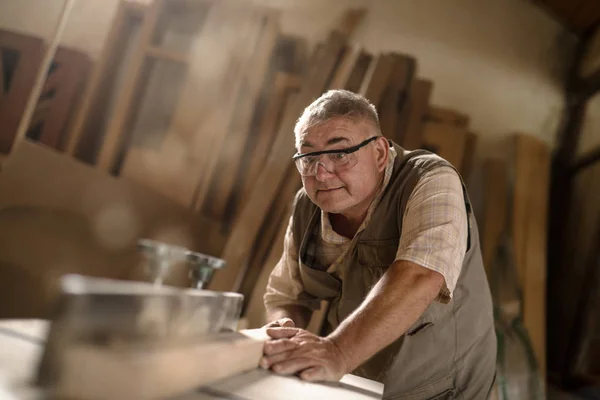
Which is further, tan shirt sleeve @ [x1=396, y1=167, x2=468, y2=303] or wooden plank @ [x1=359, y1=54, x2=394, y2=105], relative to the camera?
wooden plank @ [x1=359, y1=54, x2=394, y2=105]

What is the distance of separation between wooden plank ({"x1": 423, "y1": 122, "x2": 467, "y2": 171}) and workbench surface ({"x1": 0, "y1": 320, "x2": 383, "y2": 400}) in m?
2.06

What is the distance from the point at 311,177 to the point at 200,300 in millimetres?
916

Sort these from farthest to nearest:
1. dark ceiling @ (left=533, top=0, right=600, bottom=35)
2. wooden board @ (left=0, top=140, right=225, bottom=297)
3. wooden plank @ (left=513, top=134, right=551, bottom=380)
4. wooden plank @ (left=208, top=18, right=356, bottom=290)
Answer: dark ceiling @ (left=533, top=0, right=600, bottom=35)
wooden plank @ (left=513, top=134, right=551, bottom=380)
wooden plank @ (left=208, top=18, right=356, bottom=290)
wooden board @ (left=0, top=140, right=225, bottom=297)

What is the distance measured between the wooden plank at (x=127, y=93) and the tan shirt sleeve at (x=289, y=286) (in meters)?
1.41

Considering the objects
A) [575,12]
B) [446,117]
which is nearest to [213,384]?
[446,117]

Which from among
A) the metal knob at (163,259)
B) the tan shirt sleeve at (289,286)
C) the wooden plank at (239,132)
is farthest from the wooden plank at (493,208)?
the metal knob at (163,259)

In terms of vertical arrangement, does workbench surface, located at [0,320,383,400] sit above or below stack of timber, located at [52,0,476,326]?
below

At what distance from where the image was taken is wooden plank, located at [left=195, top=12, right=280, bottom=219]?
2.92m

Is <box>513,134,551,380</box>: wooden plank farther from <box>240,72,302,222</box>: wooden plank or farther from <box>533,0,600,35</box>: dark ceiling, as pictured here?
<box>240,72,302,222</box>: wooden plank

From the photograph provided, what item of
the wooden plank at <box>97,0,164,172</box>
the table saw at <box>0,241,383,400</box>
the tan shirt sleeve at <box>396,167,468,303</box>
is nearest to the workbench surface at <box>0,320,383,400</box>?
the table saw at <box>0,241,383,400</box>

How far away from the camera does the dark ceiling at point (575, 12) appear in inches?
136

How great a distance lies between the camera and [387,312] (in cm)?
123

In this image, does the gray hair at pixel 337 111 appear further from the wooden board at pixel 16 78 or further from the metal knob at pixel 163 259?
the wooden board at pixel 16 78

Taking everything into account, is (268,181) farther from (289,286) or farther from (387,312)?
(387,312)
